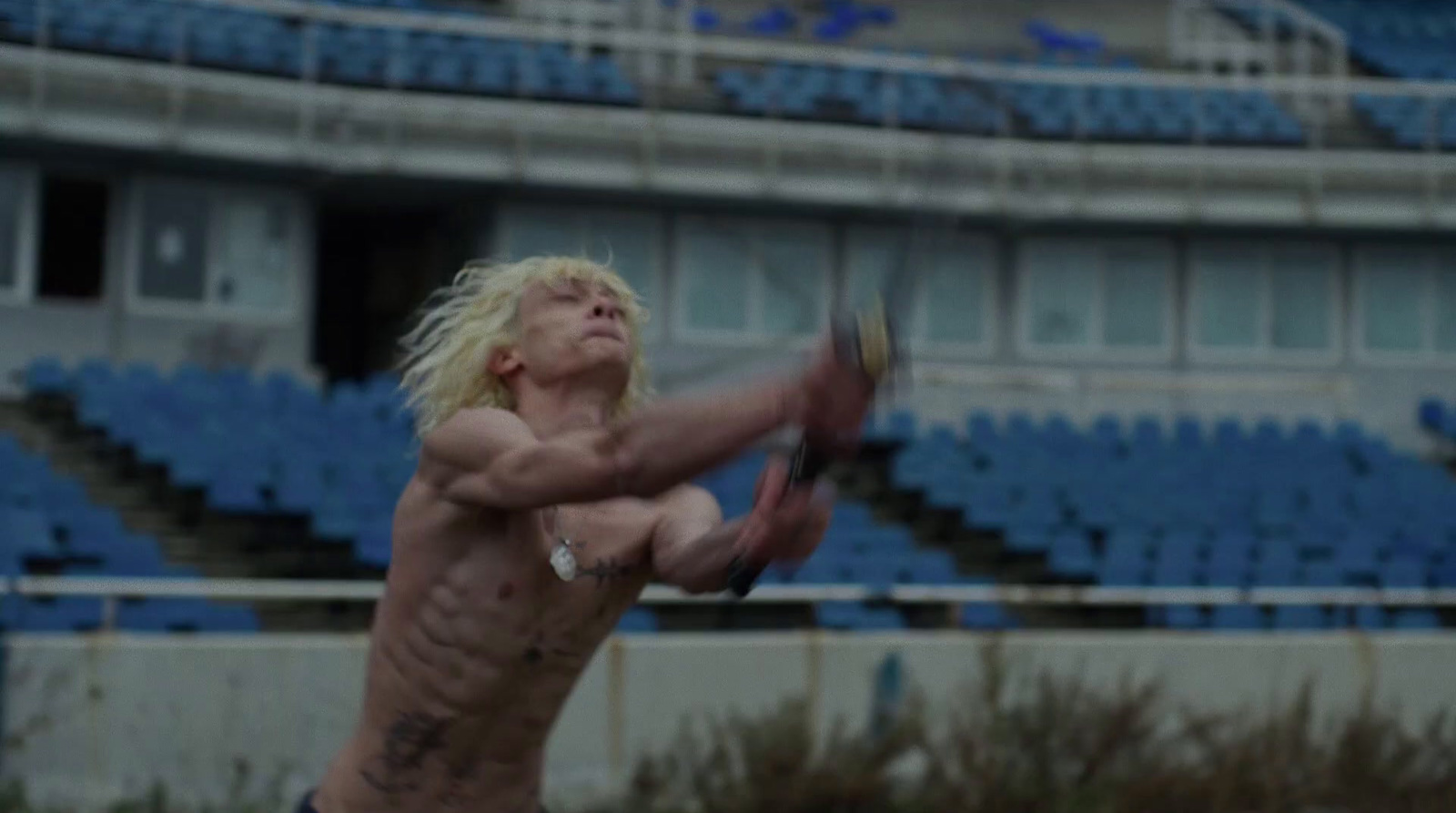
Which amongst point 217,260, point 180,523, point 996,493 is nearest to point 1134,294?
point 996,493

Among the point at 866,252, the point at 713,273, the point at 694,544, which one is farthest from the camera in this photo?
the point at 866,252

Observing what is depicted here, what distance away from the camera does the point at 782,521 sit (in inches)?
116

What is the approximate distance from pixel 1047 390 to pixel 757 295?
11.7ft

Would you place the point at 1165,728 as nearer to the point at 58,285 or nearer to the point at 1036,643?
the point at 1036,643

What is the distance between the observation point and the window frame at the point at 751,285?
22.0 meters

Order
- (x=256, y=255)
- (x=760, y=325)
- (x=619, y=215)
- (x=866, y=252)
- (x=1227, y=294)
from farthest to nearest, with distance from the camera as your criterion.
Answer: (x=1227, y=294), (x=866, y=252), (x=760, y=325), (x=619, y=215), (x=256, y=255)

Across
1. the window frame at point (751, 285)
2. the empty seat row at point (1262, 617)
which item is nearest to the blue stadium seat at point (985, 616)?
the empty seat row at point (1262, 617)

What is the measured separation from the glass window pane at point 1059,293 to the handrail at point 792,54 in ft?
6.94

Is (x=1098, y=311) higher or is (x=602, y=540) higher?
(x=1098, y=311)

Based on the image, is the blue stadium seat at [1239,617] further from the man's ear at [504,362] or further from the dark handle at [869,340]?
the dark handle at [869,340]

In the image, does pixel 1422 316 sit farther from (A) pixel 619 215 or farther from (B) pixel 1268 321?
(A) pixel 619 215

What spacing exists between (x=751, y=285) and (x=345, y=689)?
546 inches

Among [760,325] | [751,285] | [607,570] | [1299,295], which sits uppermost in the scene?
[1299,295]

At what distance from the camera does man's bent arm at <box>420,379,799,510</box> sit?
257 centimetres
